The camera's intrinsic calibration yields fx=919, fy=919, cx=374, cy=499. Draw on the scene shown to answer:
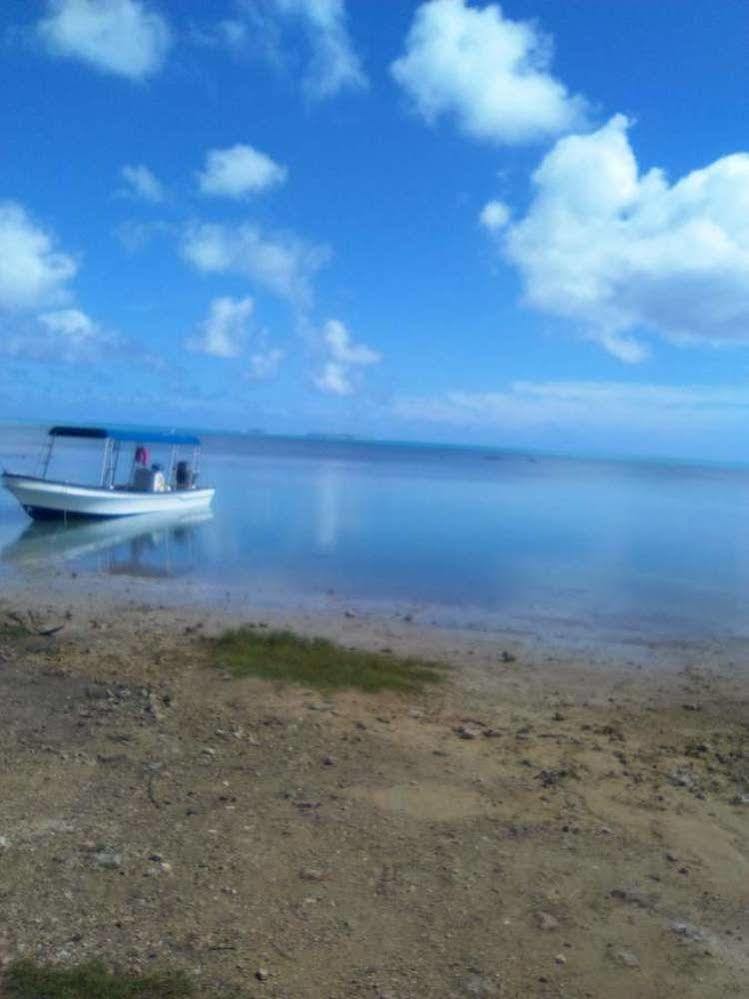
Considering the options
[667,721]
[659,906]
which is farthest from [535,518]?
[659,906]

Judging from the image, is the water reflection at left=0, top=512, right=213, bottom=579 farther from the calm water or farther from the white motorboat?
the white motorboat

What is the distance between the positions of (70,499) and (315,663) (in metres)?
20.4

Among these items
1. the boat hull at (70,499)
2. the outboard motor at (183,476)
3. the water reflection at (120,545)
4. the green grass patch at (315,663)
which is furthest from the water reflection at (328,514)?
the green grass patch at (315,663)

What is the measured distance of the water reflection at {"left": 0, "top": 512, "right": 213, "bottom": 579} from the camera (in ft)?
75.6

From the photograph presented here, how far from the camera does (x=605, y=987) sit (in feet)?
17.1

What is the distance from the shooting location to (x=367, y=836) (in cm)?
684

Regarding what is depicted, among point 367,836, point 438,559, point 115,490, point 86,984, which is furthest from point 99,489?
point 86,984

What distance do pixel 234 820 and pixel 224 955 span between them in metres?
1.74

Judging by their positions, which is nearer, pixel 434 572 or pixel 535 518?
pixel 434 572

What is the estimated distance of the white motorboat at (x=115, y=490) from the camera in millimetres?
30109

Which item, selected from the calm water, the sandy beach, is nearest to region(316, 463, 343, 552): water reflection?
the calm water

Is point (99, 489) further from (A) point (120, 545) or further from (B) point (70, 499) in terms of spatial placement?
(A) point (120, 545)

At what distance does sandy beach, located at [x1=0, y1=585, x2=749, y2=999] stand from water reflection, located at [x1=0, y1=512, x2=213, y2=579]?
11.4m

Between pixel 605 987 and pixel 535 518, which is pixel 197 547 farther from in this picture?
pixel 605 987
